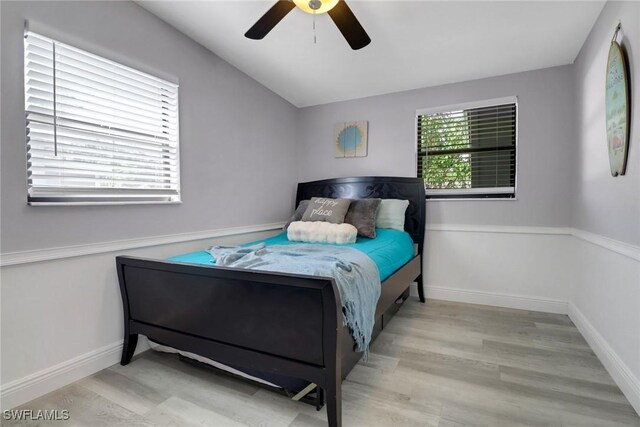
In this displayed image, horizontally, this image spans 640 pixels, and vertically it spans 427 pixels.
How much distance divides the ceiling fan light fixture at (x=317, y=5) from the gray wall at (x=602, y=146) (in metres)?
1.59

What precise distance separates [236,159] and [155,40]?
44.6 inches

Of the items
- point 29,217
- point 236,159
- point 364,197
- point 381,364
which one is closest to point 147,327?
point 29,217

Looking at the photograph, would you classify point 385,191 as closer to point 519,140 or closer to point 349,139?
point 349,139

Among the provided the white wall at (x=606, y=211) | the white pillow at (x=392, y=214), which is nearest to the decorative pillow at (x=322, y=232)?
the white pillow at (x=392, y=214)

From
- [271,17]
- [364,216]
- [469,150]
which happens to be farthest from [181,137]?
[469,150]

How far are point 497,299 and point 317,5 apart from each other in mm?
3071

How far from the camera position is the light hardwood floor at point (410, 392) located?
1498 mm

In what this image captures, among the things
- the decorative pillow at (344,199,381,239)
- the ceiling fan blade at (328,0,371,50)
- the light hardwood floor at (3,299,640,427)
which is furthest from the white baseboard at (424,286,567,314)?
the ceiling fan blade at (328,0,371,50)

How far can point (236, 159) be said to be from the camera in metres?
3.03

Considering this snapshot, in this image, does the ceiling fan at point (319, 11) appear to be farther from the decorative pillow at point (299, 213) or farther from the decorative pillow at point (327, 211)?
the decorative pillow at point (299, 213)

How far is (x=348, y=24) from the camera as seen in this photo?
183 centimetres

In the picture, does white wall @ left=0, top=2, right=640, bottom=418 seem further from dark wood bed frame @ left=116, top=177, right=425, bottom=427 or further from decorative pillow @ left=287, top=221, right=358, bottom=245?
decorative pillow @ left=287, top=221, right=358, bottom=245

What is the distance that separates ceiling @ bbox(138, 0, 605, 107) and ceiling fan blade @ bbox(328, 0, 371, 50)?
30 centimetres

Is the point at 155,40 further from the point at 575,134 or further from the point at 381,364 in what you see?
the point at 575,134
